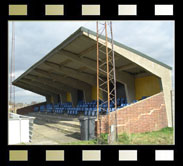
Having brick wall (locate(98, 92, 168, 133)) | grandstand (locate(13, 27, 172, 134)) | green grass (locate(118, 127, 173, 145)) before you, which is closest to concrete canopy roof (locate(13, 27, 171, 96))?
grandstand (locate(13, 27, 172, 134))

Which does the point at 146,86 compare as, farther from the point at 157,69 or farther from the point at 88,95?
the point at 88,95

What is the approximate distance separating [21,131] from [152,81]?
11019 mm

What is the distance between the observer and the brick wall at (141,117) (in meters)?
11.5

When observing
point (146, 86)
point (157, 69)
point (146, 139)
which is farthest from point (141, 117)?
point (146, 86)

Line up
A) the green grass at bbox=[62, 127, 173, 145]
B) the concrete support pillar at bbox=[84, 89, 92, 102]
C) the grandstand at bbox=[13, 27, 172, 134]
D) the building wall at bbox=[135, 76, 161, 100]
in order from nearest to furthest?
the green grass at bbox=[62, 127, 173, 145], the grandstand at bbox=[13, 27, 172, 134], the building wall at bbox=[135, 76, 161, 100], the concrete support pillar at bbox=[84, 89, 92, 102]

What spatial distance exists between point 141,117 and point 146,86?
5.04 meters

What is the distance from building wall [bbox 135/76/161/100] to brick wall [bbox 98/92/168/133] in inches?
94.2

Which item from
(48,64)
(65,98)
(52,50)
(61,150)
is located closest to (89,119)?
(61,150)

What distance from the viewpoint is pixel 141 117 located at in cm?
1241

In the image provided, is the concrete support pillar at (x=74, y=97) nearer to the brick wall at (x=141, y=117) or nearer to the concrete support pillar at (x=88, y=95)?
the concrete support pillar at (x=88, y=95)

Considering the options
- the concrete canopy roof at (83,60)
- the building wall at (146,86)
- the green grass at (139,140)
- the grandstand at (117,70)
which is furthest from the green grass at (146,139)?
the building wall at (146,86)

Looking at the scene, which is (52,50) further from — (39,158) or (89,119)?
(39,158)

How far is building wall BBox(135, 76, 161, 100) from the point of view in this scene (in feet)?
52.6

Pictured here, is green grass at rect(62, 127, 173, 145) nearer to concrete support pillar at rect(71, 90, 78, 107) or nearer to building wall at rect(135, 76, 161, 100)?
building wall at rect(135, 76, 161, 100)
